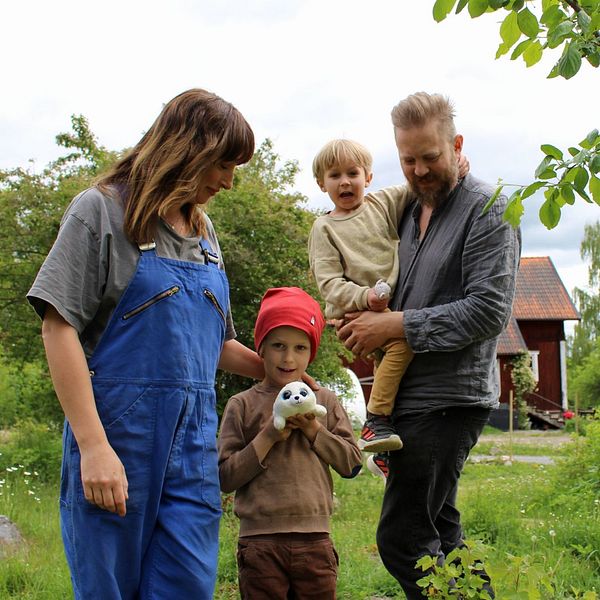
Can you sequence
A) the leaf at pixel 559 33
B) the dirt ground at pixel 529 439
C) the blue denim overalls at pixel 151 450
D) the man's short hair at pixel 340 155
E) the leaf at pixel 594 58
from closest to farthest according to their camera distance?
the leaf at pixel 559 33 → the leaf at pixel 594 58 → the blue denim overalls at pixel 151 450 → the man's short hair at pixel 340 155 → the dirt ground at pixel 529 439

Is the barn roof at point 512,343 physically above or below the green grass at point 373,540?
above

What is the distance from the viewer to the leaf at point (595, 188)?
177 cm

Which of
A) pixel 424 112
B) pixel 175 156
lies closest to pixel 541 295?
pixel 424 112

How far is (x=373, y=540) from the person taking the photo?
19.1 feet

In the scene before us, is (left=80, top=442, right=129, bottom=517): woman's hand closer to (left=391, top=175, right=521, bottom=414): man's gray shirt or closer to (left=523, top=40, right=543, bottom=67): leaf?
(left=391, top=175, right=521, bottom=414): man's gray shirt

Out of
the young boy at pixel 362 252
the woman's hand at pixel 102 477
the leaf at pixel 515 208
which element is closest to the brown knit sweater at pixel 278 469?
the young boy at pixel 362 252

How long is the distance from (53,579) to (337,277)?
2.34 metres

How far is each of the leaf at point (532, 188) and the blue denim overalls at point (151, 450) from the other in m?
1.03

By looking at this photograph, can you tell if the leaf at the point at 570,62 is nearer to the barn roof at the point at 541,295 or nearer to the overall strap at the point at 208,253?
the overall strap at the point at 208,253

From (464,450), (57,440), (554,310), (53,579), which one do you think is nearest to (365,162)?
(464,450)

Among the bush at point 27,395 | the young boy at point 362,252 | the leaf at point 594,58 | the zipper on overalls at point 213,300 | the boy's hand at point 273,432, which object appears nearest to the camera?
the leaf at point 594,58

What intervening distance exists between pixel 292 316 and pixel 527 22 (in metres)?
1.54

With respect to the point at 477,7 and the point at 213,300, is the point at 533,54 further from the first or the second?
the point at 213,300

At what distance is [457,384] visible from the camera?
2.95 metres
